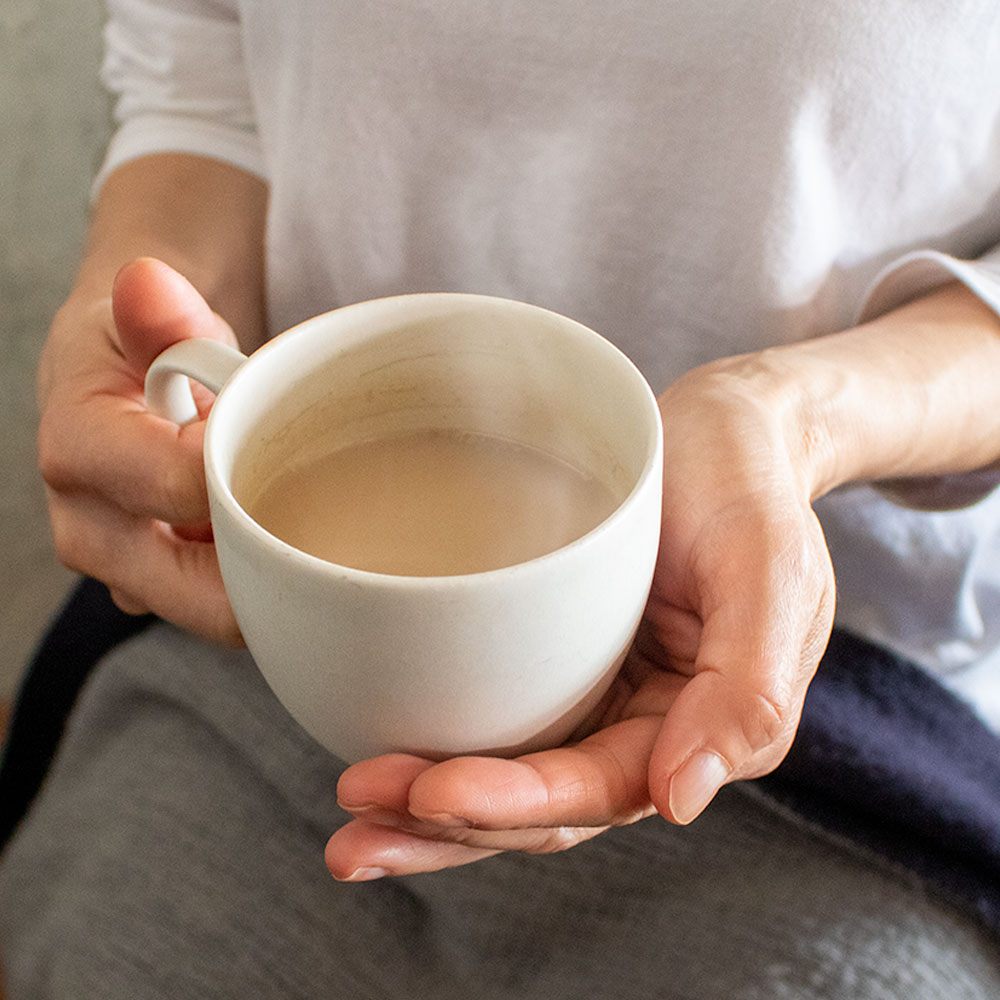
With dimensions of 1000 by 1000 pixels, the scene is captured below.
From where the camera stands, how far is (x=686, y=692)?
428 mm

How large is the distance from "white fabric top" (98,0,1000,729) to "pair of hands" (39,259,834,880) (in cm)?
16

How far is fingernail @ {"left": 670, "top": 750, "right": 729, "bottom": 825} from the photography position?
409mm

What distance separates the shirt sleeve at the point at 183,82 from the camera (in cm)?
84

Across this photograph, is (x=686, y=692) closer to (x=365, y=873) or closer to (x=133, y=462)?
(x=365, y=873)

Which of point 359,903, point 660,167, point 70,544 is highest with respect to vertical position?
point 660,167

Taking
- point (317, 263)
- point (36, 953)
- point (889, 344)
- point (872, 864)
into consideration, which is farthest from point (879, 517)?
point (36, 953)

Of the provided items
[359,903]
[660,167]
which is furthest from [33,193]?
[359,903]

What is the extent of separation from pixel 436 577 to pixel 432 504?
0.15 meters

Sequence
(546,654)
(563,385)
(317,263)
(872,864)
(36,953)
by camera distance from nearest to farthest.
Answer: (546,654)
(563,385)
(872,864)
(36,953)
(317,263)

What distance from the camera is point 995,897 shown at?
0.58 m

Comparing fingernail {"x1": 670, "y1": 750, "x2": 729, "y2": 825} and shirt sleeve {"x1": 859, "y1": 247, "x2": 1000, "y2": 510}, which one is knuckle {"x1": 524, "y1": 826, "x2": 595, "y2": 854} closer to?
fingernail {"x1": 670, "y1": 750, "x2": 729, "y2": 825}

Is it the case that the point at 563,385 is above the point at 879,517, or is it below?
above

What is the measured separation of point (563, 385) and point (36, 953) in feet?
1.92

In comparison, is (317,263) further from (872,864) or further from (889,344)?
(872,864)
